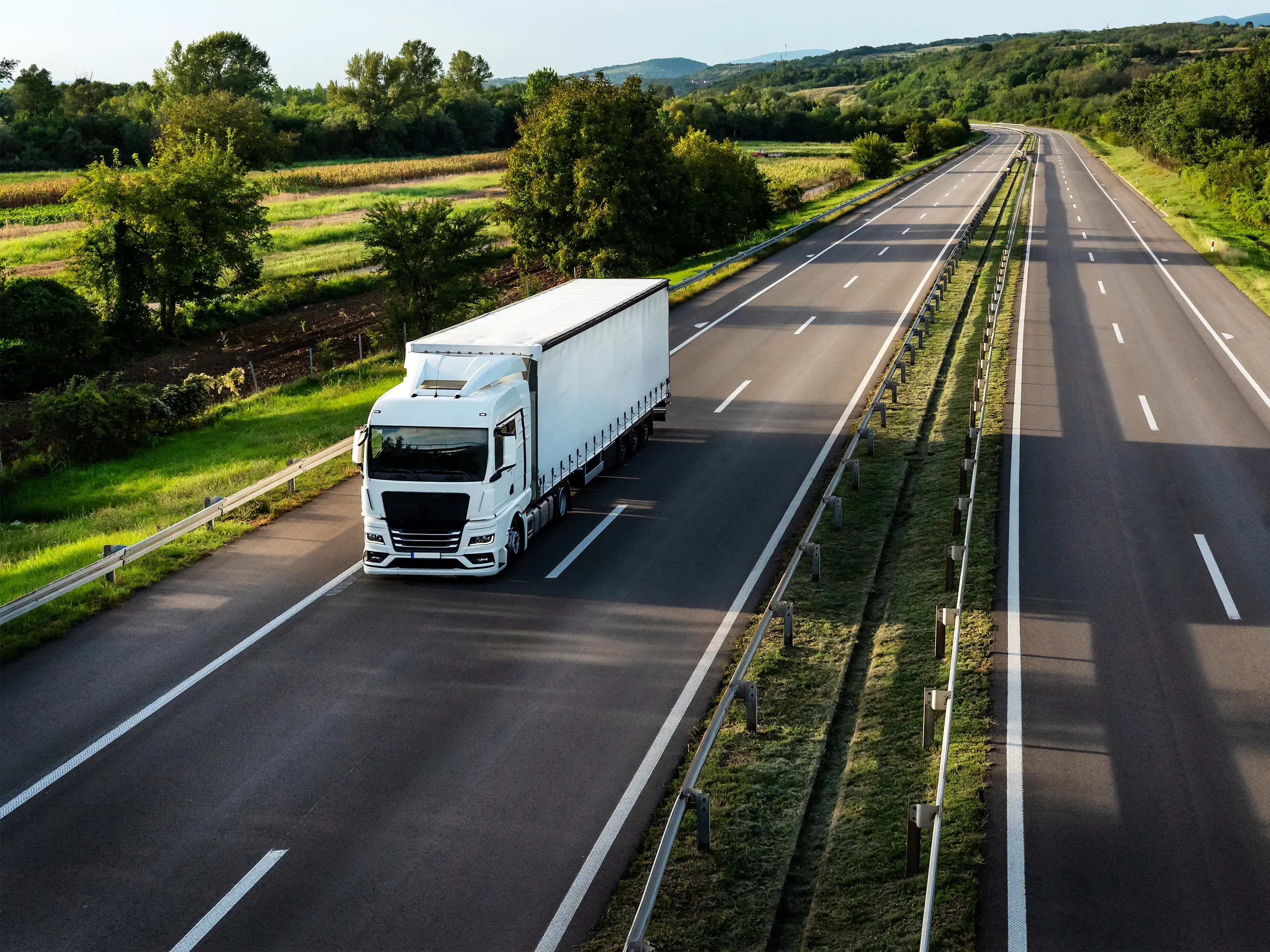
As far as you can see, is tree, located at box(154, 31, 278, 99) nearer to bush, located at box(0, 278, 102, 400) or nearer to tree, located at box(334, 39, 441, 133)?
tree, located at box(334, 39, 441, 133)

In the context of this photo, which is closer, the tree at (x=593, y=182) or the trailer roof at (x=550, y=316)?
the trailer roof at (x=550, y=316)

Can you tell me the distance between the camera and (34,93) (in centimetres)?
11494

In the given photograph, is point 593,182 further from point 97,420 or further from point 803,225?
point 97,420

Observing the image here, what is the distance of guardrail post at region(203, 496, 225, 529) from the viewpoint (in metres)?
17.4

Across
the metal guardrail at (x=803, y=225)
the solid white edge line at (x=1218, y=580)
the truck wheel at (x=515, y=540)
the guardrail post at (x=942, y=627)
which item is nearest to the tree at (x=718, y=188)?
the metal guardrail at (x=803, y=225)

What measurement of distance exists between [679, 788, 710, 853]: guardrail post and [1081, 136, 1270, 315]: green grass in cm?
3318

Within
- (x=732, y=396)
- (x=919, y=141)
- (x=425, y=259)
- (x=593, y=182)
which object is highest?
(x=919, y=141)

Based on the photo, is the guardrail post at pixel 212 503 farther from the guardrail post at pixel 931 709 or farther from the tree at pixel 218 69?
the tree at pixel 218 69

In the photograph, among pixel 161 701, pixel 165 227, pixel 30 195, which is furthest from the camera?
pixel 30 195

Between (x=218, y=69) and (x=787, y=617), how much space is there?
14862cm

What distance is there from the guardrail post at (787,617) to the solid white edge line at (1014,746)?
2430 mm

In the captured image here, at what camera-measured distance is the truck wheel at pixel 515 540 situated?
15.6 metres

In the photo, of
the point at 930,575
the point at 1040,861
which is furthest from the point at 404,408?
the point at 1040,861

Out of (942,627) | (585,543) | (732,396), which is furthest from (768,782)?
(732,396)
